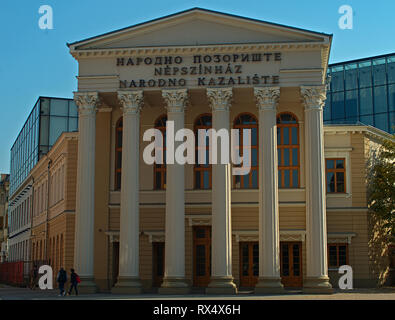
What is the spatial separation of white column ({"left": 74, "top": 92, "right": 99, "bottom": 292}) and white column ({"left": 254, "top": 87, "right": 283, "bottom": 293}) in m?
9.16

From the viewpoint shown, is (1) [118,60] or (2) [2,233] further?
(2) [2,233]

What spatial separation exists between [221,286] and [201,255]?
4858 mm

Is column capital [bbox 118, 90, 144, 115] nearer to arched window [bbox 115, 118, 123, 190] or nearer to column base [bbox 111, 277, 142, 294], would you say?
arched window [bbox 115, 118, 123, 190]

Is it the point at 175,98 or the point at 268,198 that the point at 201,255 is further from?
the point at 175,98

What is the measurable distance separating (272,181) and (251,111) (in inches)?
237

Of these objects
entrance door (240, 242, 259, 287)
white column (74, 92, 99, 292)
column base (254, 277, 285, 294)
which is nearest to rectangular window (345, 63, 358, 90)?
entrance door (240, 242, 259, 287)

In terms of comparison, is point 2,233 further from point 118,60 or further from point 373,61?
point 118,60

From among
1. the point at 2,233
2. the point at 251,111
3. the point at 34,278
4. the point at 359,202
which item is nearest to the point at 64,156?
the point at 34,278

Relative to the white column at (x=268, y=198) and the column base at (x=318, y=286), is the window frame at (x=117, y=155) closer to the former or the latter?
the white column at (x=268, y=198)

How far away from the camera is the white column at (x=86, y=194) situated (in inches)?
1457

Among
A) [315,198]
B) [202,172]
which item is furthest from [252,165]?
[315,198]

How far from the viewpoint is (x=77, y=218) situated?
122ft

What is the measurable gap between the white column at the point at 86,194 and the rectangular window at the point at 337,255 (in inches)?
546

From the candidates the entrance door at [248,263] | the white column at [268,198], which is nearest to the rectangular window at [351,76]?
the entrance door at [248,263]
